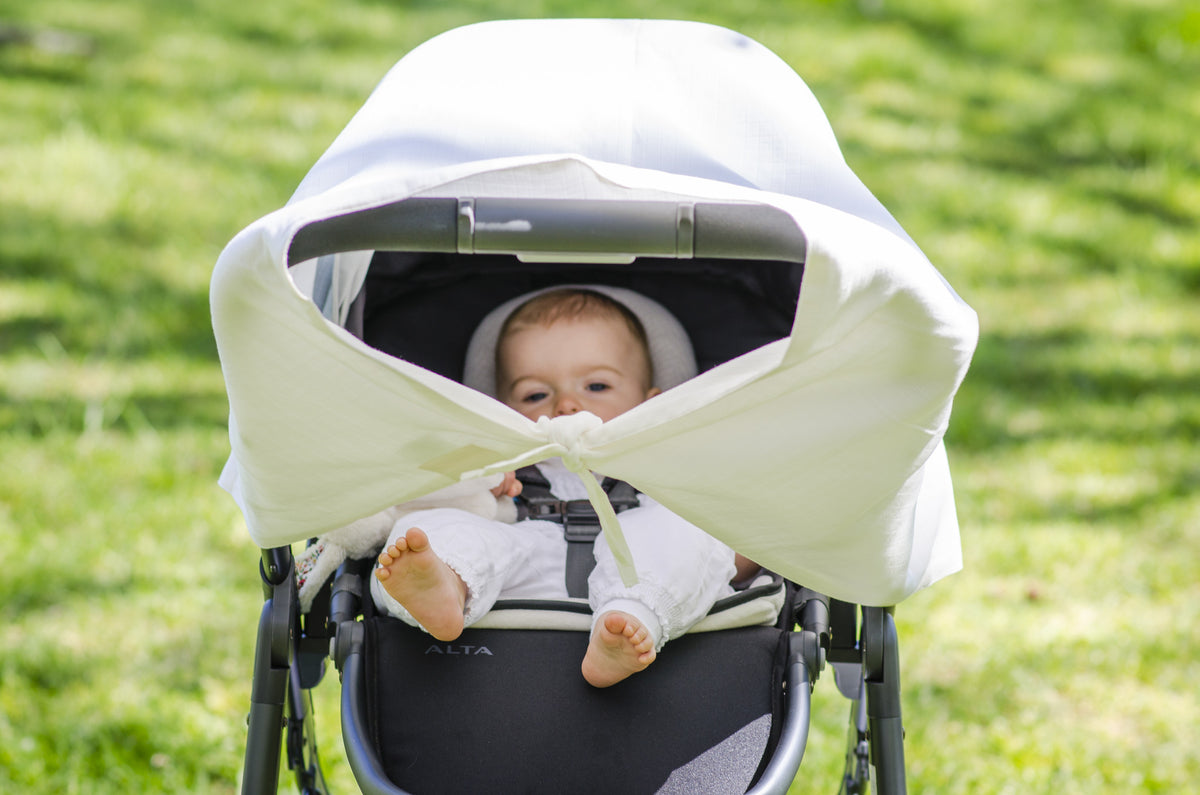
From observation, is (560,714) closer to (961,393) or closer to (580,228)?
(580,228)

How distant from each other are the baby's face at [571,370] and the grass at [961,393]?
783mm

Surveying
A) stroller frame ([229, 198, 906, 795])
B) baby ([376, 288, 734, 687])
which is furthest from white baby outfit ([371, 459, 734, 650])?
stroller frame ([229, 198, 906, 795])

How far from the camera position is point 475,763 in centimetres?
147

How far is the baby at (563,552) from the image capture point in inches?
57.6

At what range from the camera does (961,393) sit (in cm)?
352

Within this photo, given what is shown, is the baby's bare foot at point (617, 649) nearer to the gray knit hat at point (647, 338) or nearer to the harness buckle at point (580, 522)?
the harness buckle at point (580, 522)

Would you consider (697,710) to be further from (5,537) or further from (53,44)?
(53,44)

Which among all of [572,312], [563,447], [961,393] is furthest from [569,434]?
[961,393]

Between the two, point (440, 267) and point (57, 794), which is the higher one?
point (440, 267)

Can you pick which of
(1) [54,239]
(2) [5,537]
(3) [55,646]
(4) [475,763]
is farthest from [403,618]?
(1) [54,239]

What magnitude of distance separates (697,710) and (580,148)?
728 mm

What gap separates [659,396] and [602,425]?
0.25 feet

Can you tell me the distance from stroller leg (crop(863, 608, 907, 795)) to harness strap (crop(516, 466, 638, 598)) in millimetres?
372

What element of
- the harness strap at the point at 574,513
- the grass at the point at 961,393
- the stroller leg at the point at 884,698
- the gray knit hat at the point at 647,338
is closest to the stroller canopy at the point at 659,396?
the stroller leg at the point at 884,698
